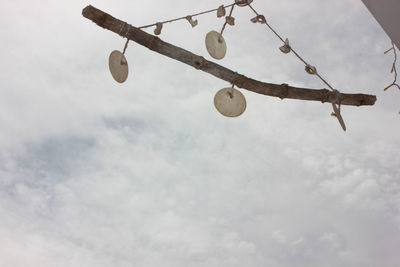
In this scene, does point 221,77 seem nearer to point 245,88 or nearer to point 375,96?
point 245,88

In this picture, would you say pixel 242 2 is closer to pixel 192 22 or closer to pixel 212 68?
pixel 192 22

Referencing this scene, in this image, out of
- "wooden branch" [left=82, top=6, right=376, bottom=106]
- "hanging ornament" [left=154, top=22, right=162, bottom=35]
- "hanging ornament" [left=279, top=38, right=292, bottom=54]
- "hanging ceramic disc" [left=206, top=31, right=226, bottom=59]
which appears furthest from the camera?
"hanging ornament" [left=279, top=38, right=292, bottom=54]

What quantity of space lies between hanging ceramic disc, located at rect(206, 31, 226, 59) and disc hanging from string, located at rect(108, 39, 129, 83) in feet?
1.70

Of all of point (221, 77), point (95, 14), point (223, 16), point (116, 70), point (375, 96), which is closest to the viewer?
point (95, 14)

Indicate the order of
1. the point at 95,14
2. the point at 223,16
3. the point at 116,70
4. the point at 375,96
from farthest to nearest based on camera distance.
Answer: the point at 375,96
the point at 223,16
the point at 116,70
the point at 95,14

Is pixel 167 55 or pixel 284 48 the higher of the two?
pixel 284 48

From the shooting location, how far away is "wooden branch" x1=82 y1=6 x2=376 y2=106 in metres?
1.84

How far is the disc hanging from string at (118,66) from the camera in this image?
192 centimetres

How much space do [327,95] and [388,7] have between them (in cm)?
61

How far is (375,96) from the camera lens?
238 cm

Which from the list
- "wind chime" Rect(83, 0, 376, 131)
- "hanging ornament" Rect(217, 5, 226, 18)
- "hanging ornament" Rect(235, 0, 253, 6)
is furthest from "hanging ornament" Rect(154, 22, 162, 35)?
"hanging ornament" Rect(235, 0, 253, 6)

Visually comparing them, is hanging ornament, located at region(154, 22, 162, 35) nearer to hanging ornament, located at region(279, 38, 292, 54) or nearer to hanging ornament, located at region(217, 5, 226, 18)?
hanging ornament, located at region(217, 5, 226, 18)

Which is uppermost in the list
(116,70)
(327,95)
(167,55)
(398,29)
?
(398,29)

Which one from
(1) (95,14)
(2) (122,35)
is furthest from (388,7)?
(1) (95,14)
